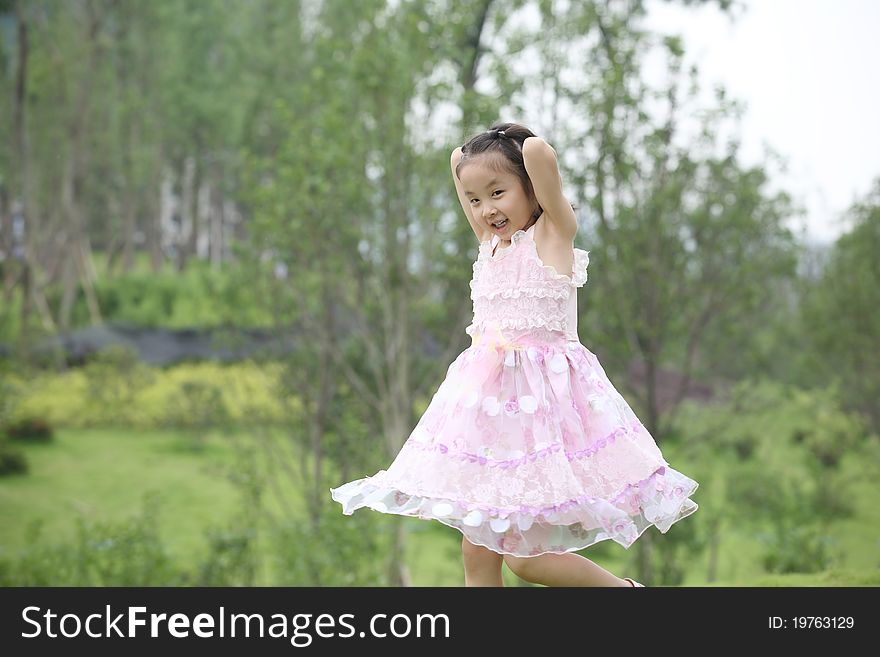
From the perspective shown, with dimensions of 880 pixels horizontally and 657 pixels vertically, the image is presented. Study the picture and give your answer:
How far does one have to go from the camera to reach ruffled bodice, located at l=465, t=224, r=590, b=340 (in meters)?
2.21

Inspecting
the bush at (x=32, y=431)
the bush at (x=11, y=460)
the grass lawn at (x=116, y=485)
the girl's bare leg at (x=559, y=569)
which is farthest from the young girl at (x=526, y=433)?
the bush at (x=32, y=431)

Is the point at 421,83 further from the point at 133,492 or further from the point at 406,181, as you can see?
the point at 133,492

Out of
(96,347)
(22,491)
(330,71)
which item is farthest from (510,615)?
(96,347)

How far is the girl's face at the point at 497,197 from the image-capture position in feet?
7.18

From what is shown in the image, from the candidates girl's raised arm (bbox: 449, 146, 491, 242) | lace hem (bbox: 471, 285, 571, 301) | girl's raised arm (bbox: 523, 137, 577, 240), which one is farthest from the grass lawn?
girl's raised arm (bbox: 523, 137, 577, 240)

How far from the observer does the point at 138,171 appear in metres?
12.5

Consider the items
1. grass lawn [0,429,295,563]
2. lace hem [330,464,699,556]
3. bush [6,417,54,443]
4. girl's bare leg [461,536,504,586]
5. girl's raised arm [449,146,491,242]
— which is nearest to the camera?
lace hem [330,464,699,556]

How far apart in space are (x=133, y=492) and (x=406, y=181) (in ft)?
18.8

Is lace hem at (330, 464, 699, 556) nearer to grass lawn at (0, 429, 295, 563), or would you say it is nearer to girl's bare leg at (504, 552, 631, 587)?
girl's bare leg at (504, 552, 631, 587)

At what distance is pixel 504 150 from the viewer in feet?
7.16

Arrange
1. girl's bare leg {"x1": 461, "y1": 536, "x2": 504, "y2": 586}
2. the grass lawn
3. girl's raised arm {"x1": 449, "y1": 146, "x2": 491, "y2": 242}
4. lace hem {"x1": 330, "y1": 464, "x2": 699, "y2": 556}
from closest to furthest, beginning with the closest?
lace hem {"x1": 330, "y1": 464, "x2": 699, "y2": 556}, girl's bare leg {"x1": 461, "y1": 536, "x2": 504, "y2": 586}, girl's raised arm {"x1": 449, "y1": 146, "x2": 491, "y2": 242}, the grass lawn

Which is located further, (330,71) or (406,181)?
(330,71)

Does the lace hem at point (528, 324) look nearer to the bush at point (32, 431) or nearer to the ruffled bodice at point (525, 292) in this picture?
the ruffled bodice at point (525, 292)

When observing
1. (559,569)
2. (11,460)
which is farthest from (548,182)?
(11,460)
